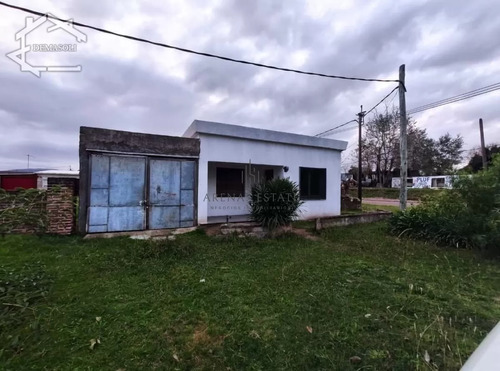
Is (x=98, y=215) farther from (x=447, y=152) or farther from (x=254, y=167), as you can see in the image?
(x=447, y=152)

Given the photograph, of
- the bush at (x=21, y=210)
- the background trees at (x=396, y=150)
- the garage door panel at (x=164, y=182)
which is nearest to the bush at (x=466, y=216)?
the garage door panel at (x=164, y=182)

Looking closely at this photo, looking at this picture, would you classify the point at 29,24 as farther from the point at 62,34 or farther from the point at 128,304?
the point at 128,304

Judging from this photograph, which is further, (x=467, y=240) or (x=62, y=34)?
(x=467, y=240)

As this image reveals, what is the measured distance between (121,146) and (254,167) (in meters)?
5.55

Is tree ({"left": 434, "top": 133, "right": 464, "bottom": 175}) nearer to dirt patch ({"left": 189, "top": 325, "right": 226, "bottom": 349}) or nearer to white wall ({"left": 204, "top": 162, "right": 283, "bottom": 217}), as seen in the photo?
white wall ({"left": 204, "top": 162, "right": 283, "bottom": 217})

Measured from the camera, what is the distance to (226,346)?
2443mm

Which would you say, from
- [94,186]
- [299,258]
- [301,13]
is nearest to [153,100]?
[94,186]

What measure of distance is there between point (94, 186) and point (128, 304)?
14.4 ft

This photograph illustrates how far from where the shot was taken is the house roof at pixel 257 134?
781 centimetres

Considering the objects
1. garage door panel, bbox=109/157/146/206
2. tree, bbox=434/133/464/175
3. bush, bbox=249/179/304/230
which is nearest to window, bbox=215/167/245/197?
bush, bbox=249/179/304/230

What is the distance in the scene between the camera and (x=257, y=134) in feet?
28.6

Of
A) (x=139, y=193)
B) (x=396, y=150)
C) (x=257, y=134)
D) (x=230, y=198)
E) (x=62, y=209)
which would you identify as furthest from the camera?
A: (x=396, y=150)

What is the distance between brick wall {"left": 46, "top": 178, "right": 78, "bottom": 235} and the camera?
6.31 meters

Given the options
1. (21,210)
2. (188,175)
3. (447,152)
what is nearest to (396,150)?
(447,152)
